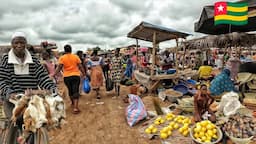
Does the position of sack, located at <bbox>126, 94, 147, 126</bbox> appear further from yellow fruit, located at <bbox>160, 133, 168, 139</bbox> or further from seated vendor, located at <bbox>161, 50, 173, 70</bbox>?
seated vendor, located at <bbox>161, 50, 173, 70</bbox>

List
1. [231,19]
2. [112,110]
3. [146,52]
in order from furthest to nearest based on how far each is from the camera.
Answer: [146,52] < [112,110] < [231,19]

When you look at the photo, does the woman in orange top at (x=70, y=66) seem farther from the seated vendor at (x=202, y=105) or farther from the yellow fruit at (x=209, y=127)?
the yellow fruit at (x=209, y=127)

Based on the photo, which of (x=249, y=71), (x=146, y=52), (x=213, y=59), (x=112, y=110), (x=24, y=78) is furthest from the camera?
(x=146, y=52)

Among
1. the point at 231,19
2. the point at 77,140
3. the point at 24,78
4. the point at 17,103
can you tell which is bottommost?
the point at 77,140

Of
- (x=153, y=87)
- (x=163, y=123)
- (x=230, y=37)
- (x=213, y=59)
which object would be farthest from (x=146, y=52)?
(x=163, y=123)

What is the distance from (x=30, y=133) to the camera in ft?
8.11

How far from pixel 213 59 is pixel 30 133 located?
20.8 metres

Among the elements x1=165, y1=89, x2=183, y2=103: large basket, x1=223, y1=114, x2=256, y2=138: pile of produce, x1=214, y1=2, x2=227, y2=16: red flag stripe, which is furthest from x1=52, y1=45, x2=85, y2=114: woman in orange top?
x1=223, y1=114, x2=256, y2=138: pile of produce

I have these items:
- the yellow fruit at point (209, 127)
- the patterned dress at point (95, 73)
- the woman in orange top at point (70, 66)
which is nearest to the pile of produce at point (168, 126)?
the yellow fruit at point (209, 127)

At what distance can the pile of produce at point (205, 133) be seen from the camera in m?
3.92

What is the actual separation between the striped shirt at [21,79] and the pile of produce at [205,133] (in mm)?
2453

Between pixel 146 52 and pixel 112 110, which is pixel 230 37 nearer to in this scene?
pixel 112 110

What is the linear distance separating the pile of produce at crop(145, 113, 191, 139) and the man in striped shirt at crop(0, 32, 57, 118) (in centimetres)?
257

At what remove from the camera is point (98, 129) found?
17.6ft
